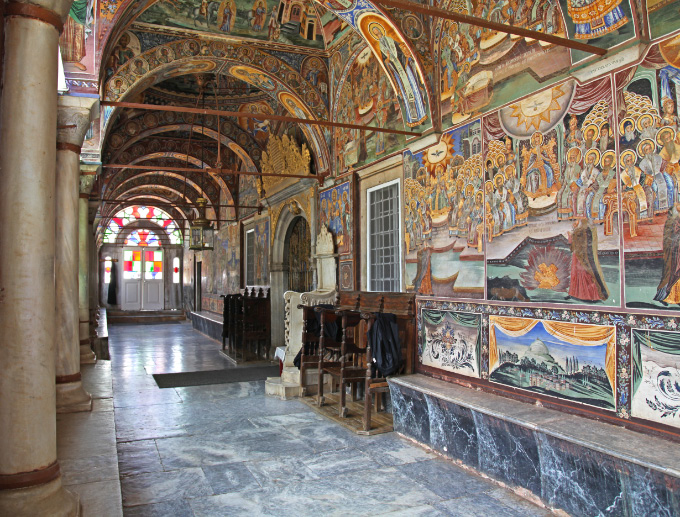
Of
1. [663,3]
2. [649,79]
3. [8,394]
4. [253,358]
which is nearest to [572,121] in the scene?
[649,79]

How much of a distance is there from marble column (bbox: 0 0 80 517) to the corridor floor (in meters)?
2.04

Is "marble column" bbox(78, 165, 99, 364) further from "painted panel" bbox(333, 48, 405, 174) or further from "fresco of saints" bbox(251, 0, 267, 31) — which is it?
"painted panel" bbox(333, 48, 405, 174)

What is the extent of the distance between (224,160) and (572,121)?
14.1 meters

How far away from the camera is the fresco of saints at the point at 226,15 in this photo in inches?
367

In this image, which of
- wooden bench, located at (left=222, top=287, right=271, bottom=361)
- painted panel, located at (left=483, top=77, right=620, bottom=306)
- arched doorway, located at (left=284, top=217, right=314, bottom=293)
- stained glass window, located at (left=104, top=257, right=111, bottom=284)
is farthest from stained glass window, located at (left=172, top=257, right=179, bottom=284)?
painted panel, located at (left=483, top=77, right=620, bottom=306)

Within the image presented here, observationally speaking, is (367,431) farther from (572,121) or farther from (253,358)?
(253,358)

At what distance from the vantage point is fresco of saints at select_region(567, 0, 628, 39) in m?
4.66

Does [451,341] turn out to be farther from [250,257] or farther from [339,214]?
[250,257]

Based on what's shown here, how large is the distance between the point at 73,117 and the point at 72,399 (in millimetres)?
2983

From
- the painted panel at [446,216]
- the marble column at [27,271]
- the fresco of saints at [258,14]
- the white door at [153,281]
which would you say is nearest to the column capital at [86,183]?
the fresco of saints at [258,14]

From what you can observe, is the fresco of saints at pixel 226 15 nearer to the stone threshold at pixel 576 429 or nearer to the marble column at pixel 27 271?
the stone threshold at pixel 576 429

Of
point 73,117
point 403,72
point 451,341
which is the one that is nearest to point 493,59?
point 403,72

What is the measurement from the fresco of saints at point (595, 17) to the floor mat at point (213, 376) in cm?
816

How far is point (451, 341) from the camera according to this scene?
6828 millimetres
